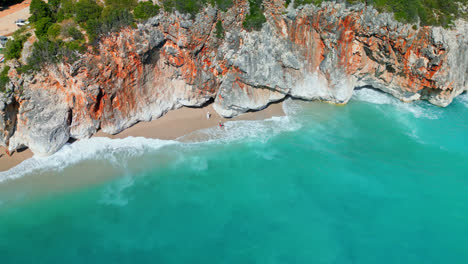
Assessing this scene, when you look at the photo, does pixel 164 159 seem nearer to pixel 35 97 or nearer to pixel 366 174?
pixel 35 97

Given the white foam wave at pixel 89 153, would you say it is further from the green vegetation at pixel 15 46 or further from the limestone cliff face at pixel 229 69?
the green vegetation at pixel 15 46

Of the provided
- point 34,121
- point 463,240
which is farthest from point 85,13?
point 463,240

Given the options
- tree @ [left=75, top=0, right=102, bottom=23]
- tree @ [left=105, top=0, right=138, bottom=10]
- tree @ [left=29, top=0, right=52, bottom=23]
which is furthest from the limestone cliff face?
tree @ [left=29, top=0, right=52, bottom=23]

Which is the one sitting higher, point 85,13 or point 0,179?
point 85,13

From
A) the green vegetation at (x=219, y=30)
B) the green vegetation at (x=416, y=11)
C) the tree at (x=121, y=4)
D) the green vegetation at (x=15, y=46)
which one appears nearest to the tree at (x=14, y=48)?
the green vegetation at (x=15, y=46)

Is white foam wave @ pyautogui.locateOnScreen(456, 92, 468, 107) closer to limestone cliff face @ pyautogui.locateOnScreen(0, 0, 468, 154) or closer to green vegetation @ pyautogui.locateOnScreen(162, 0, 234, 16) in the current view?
limestone cliff face @ pyautogui.locateOnScreen(0, 0, 468, 154)
